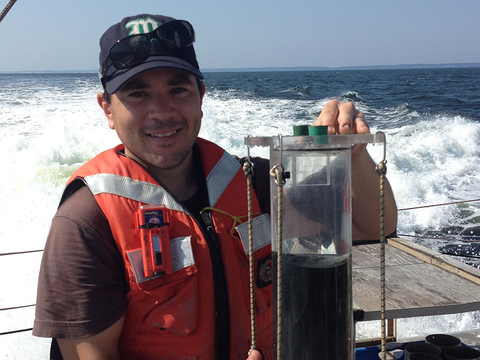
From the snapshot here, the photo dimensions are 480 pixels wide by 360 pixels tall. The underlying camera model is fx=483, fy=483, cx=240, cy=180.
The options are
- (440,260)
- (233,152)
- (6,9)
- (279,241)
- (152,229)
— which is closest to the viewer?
(279,241)

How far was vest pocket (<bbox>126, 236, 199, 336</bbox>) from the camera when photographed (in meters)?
1.40

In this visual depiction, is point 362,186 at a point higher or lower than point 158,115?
lower

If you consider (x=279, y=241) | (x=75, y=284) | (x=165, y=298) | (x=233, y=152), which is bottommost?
(x=233, y=152)

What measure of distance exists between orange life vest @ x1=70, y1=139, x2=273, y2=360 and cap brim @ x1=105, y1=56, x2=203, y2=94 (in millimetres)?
258

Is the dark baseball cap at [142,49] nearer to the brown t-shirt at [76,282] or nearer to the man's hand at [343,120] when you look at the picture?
the brown t-shirt at [76,282]

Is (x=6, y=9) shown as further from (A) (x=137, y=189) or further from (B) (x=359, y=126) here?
(B) (x=359, y=126)

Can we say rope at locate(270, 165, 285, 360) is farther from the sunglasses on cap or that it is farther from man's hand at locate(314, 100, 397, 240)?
the sunglasses on cap

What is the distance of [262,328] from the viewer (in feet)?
5.05

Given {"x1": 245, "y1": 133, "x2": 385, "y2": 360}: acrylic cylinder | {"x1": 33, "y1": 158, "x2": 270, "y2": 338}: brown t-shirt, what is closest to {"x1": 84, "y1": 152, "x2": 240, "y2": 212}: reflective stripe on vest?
{"x1": 33, "y1": 158, "x2": 270, "y2": 338}: brown t-shirt

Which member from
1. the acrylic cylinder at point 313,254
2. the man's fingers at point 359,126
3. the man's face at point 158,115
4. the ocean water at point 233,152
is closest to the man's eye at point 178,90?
the man's face at point 158,115

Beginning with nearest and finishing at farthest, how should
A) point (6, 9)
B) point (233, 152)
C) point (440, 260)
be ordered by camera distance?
point (6, 9) → point (440, 260) → point (233, 152)

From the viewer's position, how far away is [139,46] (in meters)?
1.47

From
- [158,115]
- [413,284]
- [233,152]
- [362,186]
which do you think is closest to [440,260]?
[413,284]

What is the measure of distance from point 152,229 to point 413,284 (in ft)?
4.63
